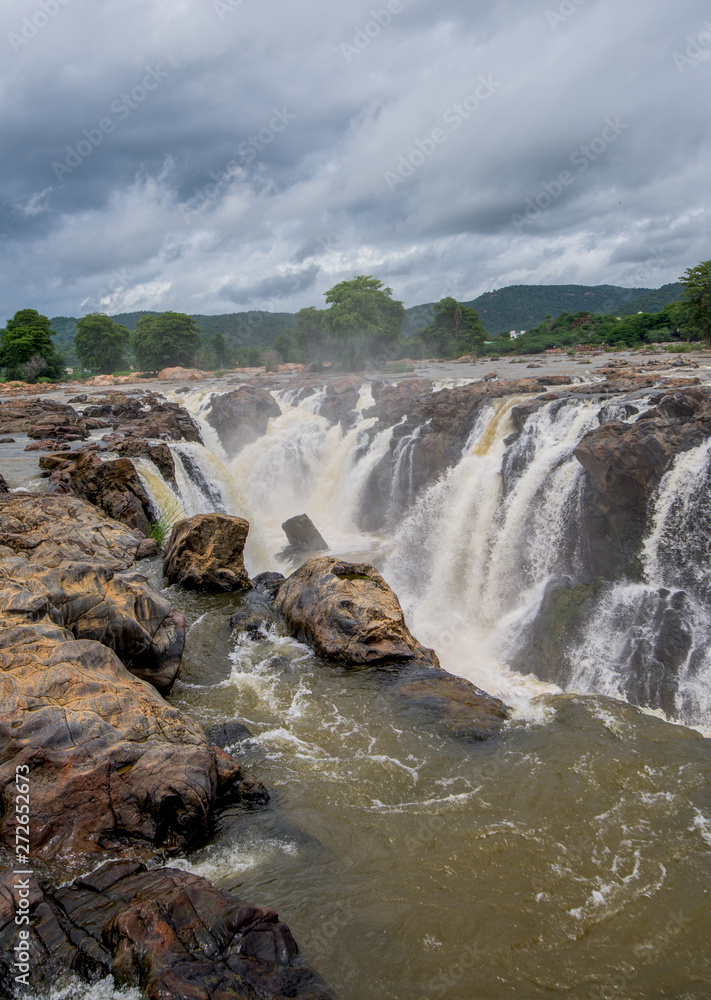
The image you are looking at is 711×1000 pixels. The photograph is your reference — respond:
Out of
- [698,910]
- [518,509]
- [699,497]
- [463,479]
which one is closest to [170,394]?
[463,479]

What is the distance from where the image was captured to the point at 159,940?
3.91 m

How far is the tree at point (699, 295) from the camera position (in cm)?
3372

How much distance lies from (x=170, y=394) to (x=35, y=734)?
36.7 m

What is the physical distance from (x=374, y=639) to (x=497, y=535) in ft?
20.6

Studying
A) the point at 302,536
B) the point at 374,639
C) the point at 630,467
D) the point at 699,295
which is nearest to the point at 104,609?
the point at 374,639

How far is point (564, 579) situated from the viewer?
42.0 feet

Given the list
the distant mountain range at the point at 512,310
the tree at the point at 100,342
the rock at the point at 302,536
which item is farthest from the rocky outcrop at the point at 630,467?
the distant mountain range at the point at 512,310

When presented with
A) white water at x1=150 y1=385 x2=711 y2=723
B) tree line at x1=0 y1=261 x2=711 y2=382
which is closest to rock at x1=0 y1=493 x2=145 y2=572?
white water at x1=150 y1=385 x2=711 y2=723

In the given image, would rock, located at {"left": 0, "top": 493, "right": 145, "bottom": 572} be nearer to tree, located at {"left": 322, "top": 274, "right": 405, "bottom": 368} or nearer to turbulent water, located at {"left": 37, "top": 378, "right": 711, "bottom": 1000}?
turbulent water, located at {"left": 37, "top": 378, "right": 711, "bottom": 1000}

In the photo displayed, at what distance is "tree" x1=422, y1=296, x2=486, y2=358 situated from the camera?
56.5 m

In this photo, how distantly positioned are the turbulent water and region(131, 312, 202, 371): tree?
55.2m

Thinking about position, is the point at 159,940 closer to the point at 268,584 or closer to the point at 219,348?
the point at 268,584

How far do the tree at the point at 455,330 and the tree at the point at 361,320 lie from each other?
4.24m

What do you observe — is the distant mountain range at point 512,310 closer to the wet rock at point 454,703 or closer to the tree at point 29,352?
the tree at point 29,352
